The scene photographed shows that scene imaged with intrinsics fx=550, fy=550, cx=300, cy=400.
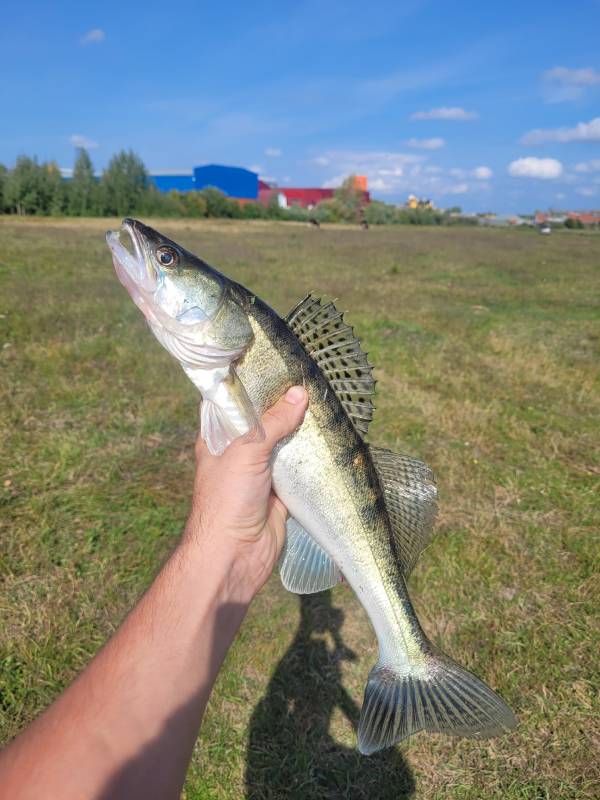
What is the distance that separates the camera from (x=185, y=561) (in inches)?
93.4

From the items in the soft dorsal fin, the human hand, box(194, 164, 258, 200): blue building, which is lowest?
the human hand

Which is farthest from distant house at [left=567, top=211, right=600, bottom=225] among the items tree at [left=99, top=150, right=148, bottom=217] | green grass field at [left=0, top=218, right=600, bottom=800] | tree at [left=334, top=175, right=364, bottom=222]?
green grass field at [left=0, top=218, right=600, bottom=800]

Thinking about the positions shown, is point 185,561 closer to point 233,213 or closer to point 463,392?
point 463,392

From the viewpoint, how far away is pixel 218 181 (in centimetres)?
10319

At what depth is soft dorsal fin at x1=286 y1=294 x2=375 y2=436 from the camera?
8.64ft

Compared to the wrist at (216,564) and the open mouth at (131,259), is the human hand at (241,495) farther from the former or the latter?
the open mouth at (131,259)

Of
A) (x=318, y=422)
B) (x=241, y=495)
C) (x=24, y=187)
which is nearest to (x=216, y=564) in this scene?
(x=241, y=495)

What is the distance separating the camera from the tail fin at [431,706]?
2307 mm

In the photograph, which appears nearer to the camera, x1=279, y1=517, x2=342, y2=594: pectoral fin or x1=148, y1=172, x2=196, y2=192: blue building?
x1=279, y1=517, x2=342, y2=594: pectoral fin

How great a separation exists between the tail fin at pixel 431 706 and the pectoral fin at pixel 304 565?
514 millimetres

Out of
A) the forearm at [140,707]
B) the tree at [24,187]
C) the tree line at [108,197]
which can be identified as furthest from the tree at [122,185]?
the forearm at [140,707]

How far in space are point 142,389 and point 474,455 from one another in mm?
4665

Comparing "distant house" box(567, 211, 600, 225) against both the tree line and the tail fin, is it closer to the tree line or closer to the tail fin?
the tree line

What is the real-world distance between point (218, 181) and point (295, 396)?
109759mm
